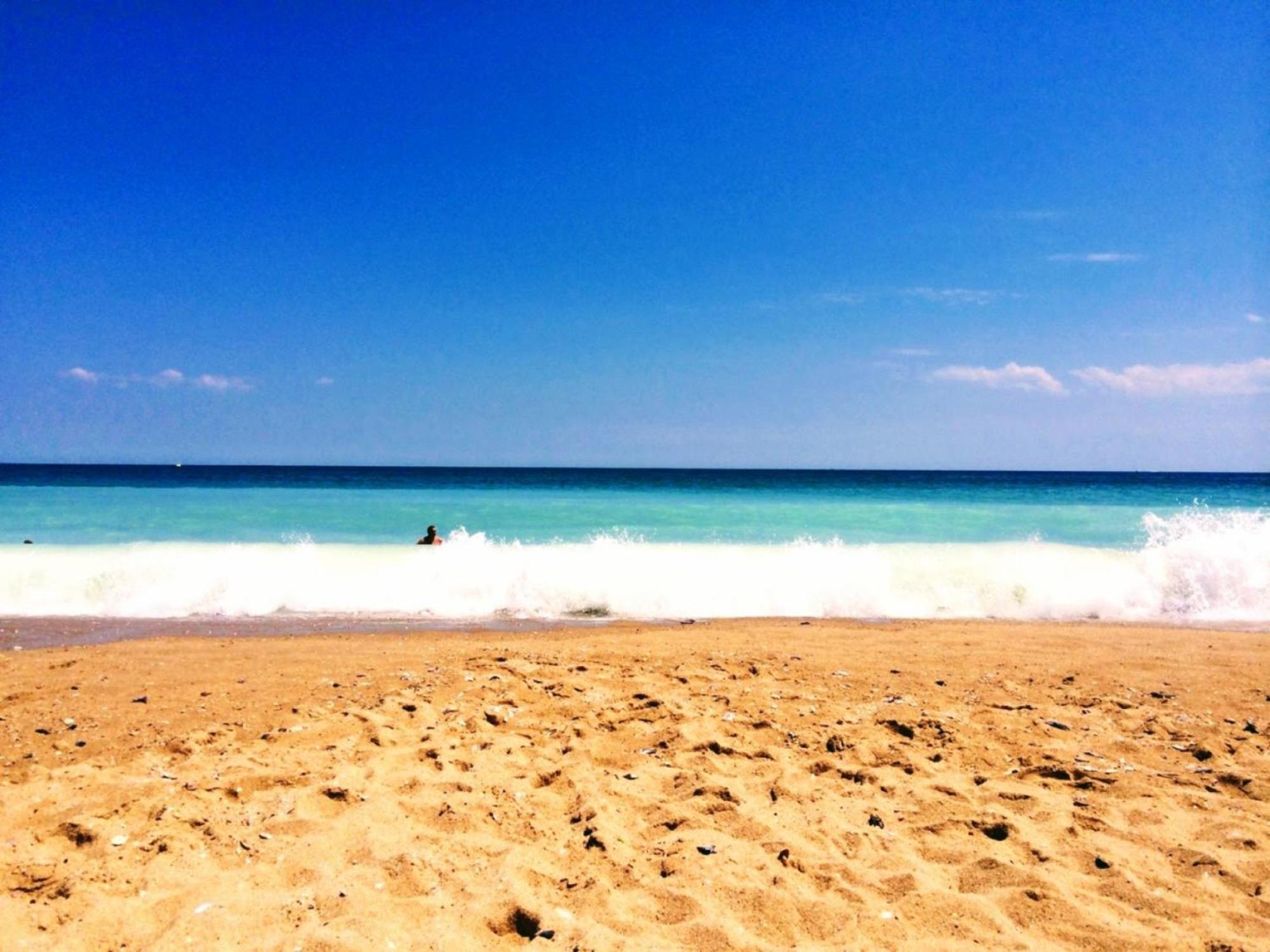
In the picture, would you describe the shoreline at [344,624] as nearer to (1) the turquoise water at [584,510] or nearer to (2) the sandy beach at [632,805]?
(2) the sandy beach at [632,805]

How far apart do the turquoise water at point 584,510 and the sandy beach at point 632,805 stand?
1106cm

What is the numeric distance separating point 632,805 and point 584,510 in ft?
83.2

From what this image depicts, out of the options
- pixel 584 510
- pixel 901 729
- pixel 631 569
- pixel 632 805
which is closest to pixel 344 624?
pixel 631 569

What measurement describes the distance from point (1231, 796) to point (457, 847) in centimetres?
411

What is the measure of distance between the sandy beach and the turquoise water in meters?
11.1

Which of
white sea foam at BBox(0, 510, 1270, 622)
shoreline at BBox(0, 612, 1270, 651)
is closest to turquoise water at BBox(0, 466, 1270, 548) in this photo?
white sea foam at BBox(0, 510, 1270, 622)

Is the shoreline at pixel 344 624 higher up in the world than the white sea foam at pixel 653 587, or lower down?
lower down

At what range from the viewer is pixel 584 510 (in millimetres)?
29031

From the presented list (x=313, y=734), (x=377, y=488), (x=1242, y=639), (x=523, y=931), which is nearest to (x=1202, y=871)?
(x=523, y=931)

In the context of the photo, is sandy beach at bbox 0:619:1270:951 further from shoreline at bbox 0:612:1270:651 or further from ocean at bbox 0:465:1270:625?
ocean at bbox 0:465:1270:625

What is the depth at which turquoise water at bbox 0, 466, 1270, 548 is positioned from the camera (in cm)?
1995

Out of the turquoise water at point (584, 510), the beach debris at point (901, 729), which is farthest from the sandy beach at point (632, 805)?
the turquoise water at point (584, 510)

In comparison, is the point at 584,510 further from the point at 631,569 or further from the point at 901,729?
the point at 901,729

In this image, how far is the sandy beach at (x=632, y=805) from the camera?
2.82 m
